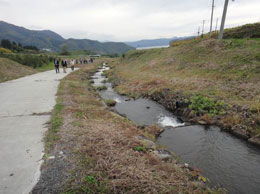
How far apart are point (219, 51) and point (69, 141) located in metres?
24.5

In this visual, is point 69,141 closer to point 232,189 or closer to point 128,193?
point 128,193

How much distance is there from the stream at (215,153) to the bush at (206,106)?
147 centimetres

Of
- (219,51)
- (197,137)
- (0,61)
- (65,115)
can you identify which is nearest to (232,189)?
(197,137)

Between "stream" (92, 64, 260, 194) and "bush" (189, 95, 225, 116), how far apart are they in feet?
4.82

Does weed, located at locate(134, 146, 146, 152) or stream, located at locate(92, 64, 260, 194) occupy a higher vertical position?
weed, located at locate(134, 146, 146, 152)

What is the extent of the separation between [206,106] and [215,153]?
487 cm

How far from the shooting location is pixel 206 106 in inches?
434

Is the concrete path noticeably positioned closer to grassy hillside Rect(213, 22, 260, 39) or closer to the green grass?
the green grass

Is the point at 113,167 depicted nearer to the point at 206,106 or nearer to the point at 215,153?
the point at 215,153

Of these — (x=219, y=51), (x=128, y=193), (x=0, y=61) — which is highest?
(x=219, y=51)

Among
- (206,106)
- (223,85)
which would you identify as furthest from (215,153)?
(223,85)

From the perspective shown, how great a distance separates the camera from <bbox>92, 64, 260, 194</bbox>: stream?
5320 millimetres

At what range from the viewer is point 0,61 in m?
22.8

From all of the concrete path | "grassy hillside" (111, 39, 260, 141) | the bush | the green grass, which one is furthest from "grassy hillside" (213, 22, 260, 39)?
the concrete path
